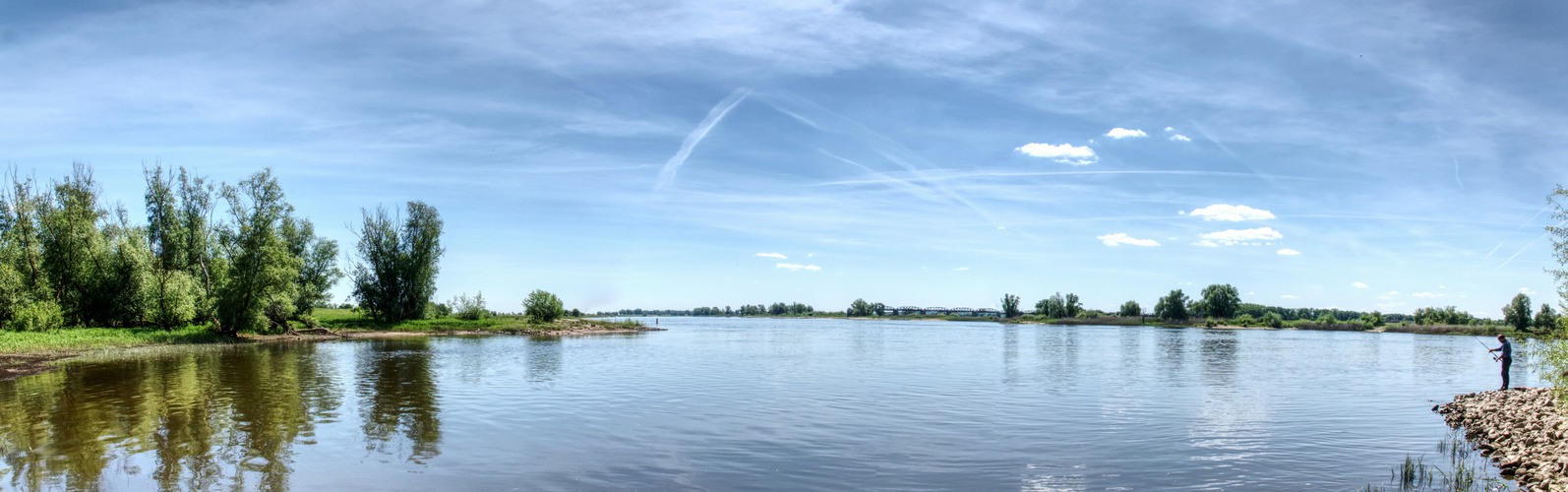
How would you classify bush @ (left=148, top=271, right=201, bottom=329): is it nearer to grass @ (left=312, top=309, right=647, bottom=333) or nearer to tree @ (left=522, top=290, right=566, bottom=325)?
grass @ (left=312, top=309, right=647, bottom=333)

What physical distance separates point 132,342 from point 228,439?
43062 millimetres

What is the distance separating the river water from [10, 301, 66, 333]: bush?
1552 centimetres

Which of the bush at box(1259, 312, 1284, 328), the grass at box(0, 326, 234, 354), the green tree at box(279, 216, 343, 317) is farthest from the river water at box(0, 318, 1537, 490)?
the bush at box(1259, 312, 1284, 328)

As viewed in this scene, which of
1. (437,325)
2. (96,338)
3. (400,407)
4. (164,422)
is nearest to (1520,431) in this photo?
(400,407)

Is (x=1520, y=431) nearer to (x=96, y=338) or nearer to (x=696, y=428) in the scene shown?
(x=696, y=428)

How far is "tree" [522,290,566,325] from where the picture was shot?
9244 cm

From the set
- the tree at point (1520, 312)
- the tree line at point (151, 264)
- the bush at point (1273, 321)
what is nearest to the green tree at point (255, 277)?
the tree line at point (151, 264)

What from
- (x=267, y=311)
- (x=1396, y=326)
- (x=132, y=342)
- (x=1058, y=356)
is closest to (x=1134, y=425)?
(x=1058, y=356)

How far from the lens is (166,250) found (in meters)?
61.5

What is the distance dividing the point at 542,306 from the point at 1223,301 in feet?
505

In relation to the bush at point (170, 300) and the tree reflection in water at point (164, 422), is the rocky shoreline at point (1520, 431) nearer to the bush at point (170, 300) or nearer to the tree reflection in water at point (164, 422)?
the tree reflection in water at point (164, 422)

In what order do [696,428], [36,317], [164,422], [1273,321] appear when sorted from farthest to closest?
[1273,321] < [36,317] < [696,428] < [164,422]

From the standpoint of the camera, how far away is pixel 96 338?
150ft

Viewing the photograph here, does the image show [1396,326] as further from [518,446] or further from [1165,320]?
[518,446]
